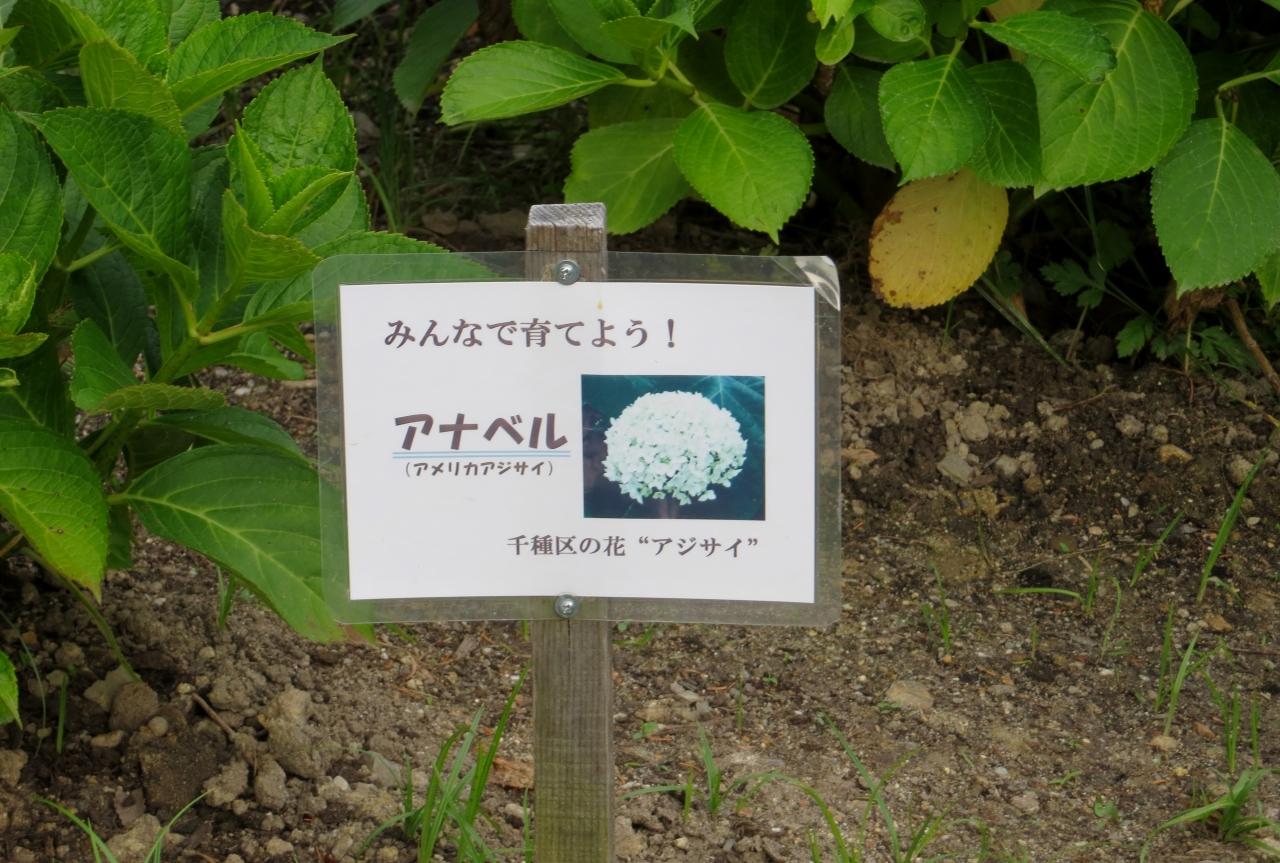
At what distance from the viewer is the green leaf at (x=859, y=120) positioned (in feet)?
8.21

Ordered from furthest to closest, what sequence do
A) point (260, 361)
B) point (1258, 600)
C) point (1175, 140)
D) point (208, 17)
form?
1. point (1258, 600)
2. point (1175, 140)
3. point (208, 17)
4. point (260, 361)

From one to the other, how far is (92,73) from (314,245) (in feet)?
0.90

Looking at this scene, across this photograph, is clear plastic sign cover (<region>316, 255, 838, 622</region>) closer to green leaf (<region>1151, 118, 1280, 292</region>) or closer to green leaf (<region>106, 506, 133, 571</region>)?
green leaf (<region>106, 506, 133, 571</region>)

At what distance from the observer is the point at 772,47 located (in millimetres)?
2354

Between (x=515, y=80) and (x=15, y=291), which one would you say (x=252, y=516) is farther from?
(x=515, y=80)

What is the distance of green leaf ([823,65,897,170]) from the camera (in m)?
2.50

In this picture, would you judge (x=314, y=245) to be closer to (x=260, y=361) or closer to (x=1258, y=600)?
(x=260, y=361)

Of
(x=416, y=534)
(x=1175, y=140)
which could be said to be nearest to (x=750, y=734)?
(x=416, y=534)

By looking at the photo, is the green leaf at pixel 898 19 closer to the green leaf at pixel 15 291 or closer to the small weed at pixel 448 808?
the small weed at pixel 448 808

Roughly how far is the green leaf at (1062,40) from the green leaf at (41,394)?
4.28 ft

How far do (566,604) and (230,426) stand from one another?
21.6 inches

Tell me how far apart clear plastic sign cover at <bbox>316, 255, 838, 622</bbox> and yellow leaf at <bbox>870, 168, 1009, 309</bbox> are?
1.22 metres

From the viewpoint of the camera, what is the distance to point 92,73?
149cm

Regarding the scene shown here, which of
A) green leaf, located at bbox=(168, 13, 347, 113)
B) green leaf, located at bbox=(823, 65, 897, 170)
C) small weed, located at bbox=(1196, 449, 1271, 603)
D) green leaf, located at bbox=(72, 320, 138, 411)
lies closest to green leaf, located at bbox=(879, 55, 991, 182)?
green leaf, located at bbox=(823, 65, 897, 170)
